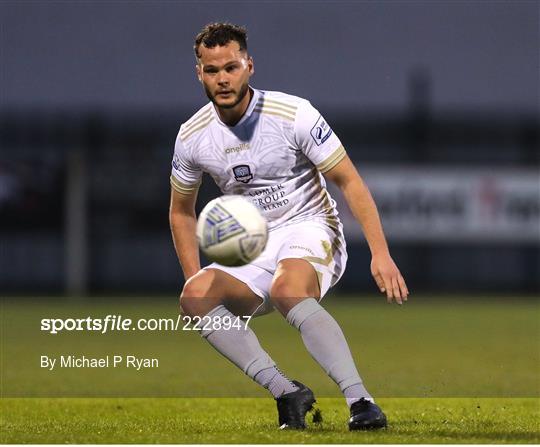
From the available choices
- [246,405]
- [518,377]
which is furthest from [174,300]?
[246,405]

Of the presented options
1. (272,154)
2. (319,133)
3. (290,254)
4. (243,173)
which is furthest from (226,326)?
(319,133)

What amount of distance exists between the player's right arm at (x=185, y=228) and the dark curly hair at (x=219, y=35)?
811 millimetres

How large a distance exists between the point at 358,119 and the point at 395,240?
2.52 meters

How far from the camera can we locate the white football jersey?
5777 mm

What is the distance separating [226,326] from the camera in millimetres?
5797

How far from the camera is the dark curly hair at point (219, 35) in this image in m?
5.70

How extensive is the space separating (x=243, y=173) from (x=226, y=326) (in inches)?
29.8

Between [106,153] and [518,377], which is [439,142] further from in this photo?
[518,377]

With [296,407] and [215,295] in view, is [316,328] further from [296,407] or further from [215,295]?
[215,295]

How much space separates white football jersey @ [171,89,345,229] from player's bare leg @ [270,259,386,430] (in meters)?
0.43

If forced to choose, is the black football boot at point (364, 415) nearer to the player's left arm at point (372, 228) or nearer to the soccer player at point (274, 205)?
the soccer player at point (274, 205)

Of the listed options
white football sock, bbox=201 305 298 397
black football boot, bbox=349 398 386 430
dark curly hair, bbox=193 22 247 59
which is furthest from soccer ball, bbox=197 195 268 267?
black football boot, bbox=349 398 386 430

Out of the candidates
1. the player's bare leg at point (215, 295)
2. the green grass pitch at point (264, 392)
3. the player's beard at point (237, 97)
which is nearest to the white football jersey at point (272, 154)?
the player's beard at point (237, 97)

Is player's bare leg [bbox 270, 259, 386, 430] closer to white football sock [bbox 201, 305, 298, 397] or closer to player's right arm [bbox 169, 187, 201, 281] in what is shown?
white football sock [bbox 201, 305, 298, 397]
